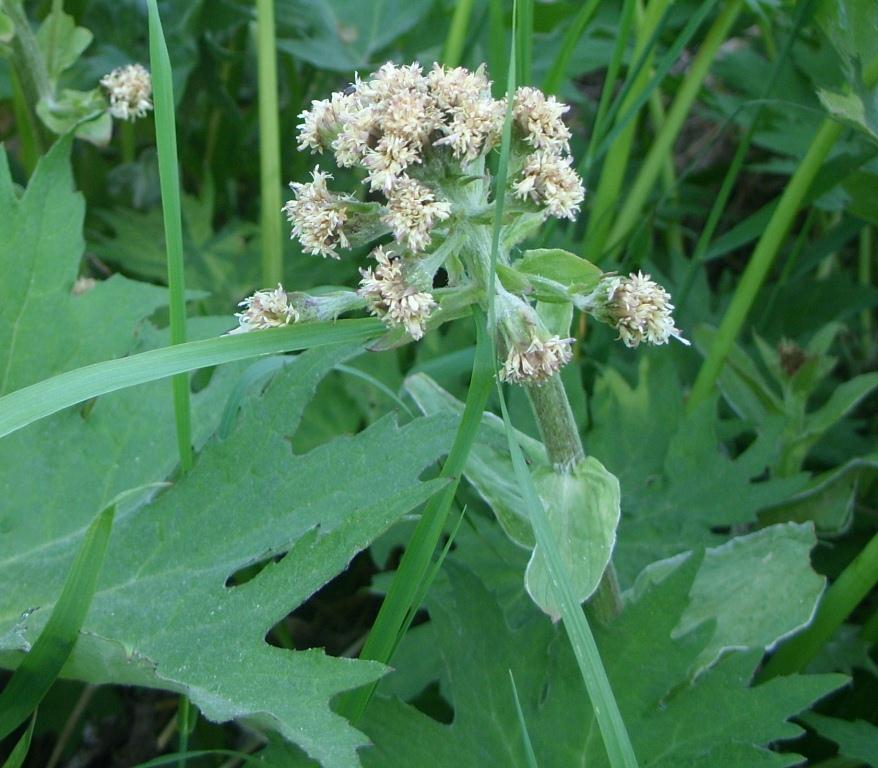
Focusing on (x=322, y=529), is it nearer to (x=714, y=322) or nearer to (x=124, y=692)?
(x=124, y=692)

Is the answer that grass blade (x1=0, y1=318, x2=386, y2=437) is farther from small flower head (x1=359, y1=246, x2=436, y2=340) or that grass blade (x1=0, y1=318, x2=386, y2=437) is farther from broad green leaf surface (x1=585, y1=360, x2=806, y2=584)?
broad green leaf surface (x1=585, y1=360, x2=806, y2=584)

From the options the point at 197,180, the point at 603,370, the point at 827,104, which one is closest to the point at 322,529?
the point at 603,370

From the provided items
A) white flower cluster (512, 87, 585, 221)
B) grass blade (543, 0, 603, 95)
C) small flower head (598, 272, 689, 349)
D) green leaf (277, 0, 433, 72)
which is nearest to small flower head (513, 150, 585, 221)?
white flower cluster (512, 87, 585, 221)

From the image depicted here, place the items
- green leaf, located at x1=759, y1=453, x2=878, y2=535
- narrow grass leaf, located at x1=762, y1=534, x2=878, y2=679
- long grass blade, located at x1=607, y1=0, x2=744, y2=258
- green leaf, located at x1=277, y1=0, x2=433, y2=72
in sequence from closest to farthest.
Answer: narrow grass leaf, located at x1=762, y1=534, x2=878, y2=679
green leaf, located at x1=759, y1=453, x2=878, y2=535
long grass blade, located at x1=607, y1=0, x2=744, y2=258
green leaf, located at x1=277, y1=0, x2=433, y2=72

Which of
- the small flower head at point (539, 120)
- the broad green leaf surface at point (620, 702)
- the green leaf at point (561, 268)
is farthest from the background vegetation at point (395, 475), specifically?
the small flower head at point (539, 120)

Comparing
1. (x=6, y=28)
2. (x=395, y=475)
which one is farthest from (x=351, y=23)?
(x=395, y=475)

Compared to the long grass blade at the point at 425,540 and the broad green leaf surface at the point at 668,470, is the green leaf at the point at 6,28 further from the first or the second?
the broad green leaf surface at the point at 668,470

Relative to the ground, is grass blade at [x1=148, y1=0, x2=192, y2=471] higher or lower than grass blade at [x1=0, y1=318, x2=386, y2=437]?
higher
